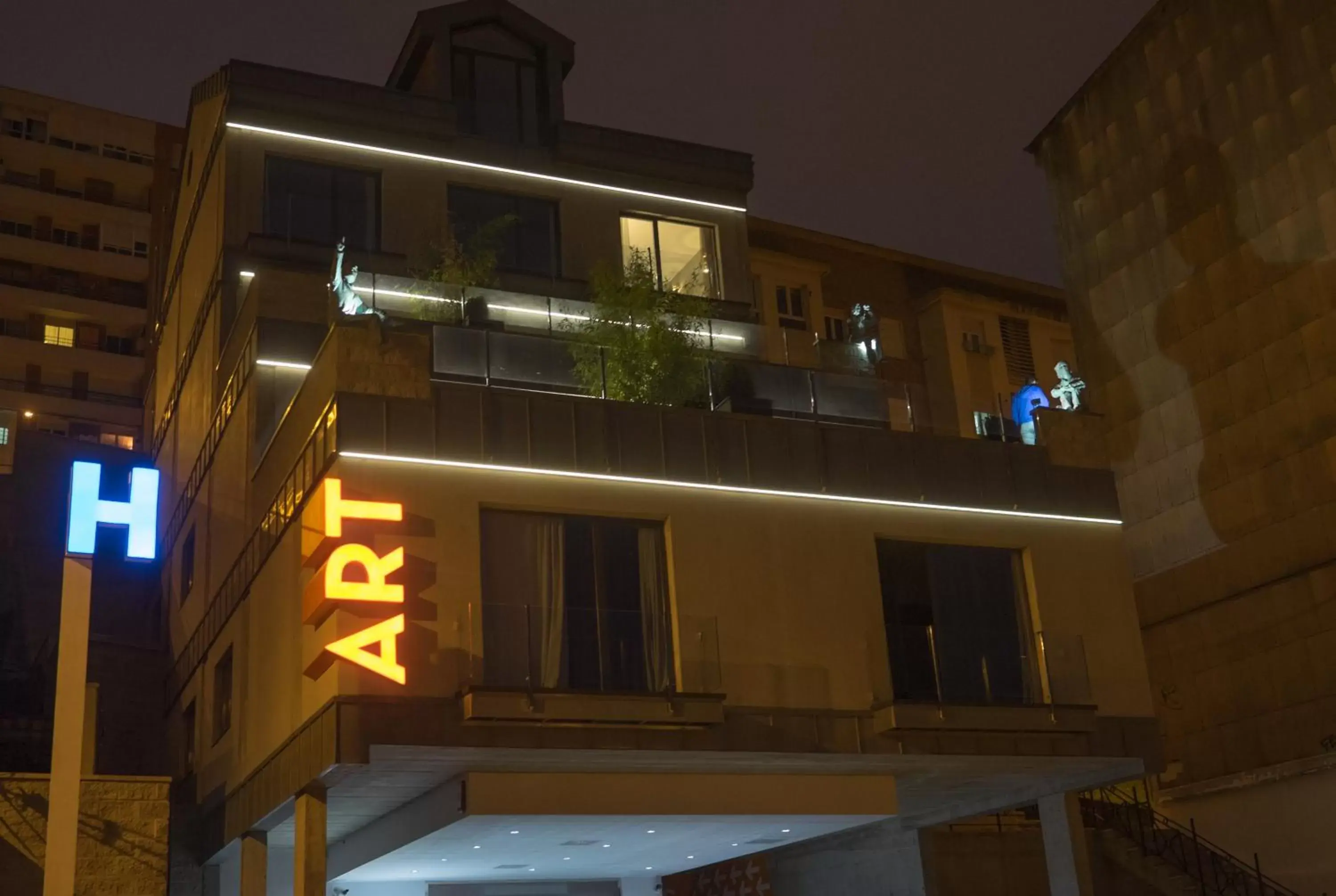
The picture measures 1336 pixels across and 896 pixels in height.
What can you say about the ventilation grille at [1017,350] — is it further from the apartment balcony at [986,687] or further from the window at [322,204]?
the apartment balcony at [986,687]

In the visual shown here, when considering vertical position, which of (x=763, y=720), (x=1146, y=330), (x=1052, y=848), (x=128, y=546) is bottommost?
(x=1052, y=848)

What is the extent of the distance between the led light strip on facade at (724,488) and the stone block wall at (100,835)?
828 cm

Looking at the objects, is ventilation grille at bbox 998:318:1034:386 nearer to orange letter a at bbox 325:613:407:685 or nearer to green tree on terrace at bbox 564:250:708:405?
green tree on terrace at bbox 564:250:708:405

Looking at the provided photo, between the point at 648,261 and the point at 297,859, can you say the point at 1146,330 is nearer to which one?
the point at 648,261

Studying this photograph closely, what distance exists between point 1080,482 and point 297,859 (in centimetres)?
1530

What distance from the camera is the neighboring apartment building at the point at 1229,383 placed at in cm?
3459

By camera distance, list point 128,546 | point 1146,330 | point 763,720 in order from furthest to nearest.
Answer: point 1146,330 < point 763,720 < point 128,546

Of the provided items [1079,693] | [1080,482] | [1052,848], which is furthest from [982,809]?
[1080,482]

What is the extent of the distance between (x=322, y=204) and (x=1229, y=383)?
Answer: 896 inches

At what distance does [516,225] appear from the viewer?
33156 mm

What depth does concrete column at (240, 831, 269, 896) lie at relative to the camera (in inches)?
966

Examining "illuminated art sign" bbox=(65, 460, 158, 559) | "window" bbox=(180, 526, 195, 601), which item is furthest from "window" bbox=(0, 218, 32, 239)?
"illuminated art sign" bbox=(65, 460, 158, 559)

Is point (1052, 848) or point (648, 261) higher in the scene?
point (648, 261)

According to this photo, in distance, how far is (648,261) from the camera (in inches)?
1341
